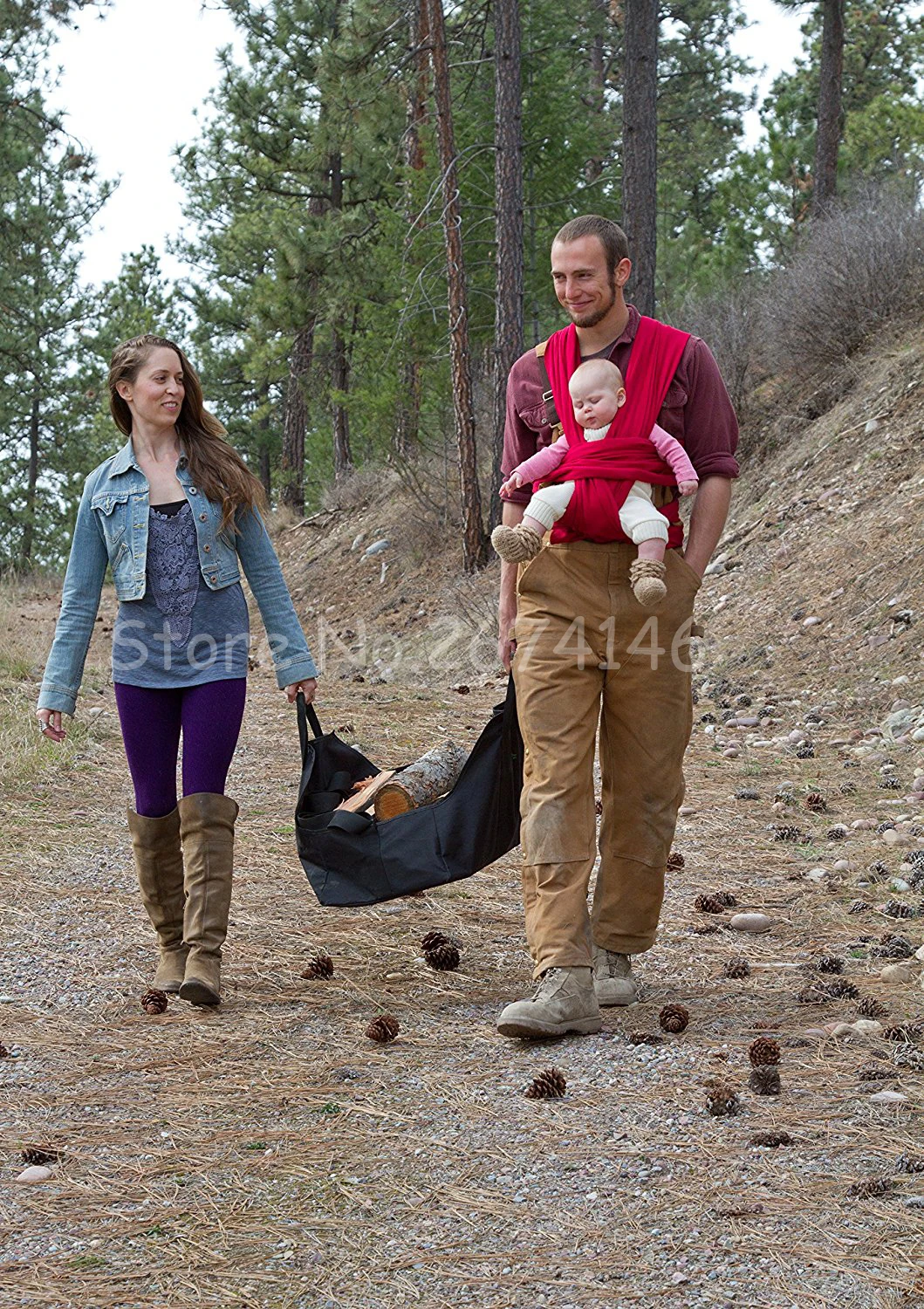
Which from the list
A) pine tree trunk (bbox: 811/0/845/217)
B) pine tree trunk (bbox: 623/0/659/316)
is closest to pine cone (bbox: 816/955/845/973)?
pine tree trunk (bbox: 623/0/659/316)

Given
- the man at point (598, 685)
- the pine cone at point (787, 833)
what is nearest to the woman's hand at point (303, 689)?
the man at point (598, 685)

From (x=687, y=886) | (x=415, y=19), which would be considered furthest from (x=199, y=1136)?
(x=415, y=19)

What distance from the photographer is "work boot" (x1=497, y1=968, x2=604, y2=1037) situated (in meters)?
3.87

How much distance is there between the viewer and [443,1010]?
4328mm

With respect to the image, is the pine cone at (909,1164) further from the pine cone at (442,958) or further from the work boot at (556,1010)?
the pine cone at (442,958)

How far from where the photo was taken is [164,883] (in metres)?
4.62

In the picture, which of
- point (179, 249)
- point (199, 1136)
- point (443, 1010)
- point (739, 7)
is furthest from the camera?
point (179, 249)

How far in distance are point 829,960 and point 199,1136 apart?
6.91ft

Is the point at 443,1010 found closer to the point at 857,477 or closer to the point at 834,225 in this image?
the point at 857,477

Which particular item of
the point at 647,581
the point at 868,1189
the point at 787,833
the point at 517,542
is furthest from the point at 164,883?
the point at 787,833

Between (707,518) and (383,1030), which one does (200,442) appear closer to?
(707,518)

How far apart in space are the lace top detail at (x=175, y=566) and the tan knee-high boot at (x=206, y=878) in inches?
21.0

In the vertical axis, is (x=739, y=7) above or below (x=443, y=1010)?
above

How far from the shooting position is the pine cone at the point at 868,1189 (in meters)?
2.89
